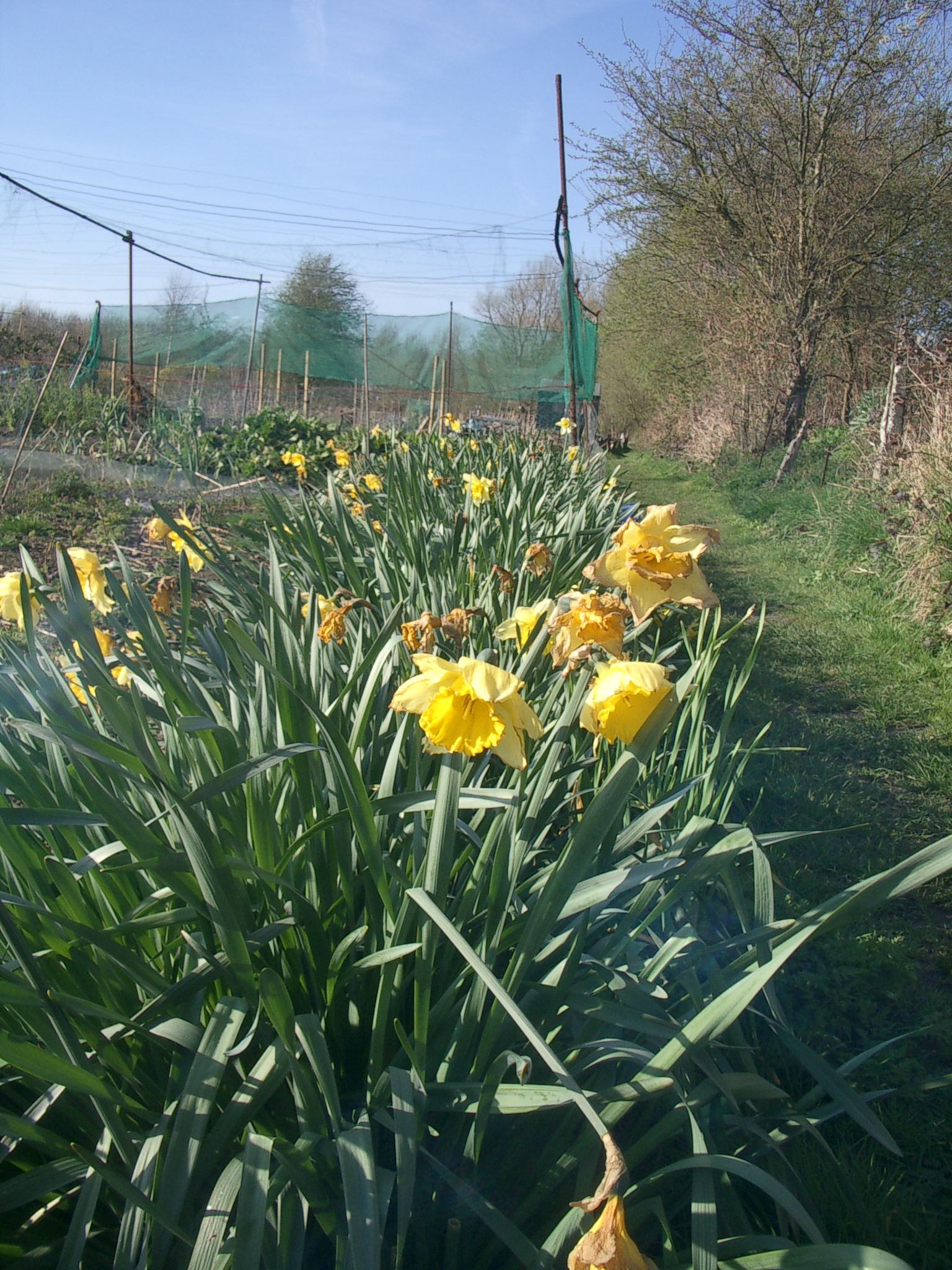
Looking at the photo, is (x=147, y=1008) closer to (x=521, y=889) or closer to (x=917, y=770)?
(x=521, y=889)

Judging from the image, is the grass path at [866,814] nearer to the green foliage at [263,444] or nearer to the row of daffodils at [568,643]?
the row of daffodils at [568,643]

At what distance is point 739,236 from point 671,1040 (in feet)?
36.7

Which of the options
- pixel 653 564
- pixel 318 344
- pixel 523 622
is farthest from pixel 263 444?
pixel 653 564

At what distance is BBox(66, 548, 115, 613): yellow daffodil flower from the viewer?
66.2 inches

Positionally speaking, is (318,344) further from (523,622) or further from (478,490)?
(523,622)

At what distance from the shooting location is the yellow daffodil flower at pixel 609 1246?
2.11 ft

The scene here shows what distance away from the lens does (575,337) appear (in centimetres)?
1105

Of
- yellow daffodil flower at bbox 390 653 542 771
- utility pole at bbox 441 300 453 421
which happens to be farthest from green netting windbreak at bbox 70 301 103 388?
yellow daffodil flower at bbox 390 653 542 771

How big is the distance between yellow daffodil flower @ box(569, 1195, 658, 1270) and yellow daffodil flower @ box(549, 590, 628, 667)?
70 cm

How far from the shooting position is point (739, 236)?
402 inches

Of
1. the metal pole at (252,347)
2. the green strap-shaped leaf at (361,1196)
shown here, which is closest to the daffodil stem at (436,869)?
the green strap-shaped leaf at (361,1196)

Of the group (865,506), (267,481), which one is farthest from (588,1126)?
(267,481)

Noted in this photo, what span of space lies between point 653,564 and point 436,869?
A: 58cm

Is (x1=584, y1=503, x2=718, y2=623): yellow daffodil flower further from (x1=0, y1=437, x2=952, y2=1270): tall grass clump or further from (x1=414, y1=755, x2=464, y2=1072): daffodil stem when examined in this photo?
(x1=414, y1=755, x2=464, y2=1072): daffodil stem
